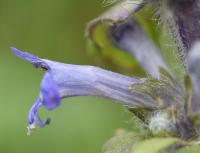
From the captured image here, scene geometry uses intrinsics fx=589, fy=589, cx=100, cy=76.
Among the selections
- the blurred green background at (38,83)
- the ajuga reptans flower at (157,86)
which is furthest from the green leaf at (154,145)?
the blurred green background at (38,83)

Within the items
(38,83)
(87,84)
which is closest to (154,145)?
(87,84)

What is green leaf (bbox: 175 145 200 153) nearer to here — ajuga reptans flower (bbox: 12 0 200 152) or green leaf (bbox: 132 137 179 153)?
ajuga reptans flower (bbox: 12 0 200 152)

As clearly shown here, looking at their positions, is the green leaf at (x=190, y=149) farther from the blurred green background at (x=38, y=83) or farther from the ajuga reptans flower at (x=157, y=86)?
the blurred green background at (x=38, y=83)

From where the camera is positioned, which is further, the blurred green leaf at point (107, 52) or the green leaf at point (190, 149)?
the blurred green leaf at point (107, 52)

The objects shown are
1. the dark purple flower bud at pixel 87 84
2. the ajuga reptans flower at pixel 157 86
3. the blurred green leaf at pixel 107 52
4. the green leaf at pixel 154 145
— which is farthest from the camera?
the blurred green leaf at pixel 107 52

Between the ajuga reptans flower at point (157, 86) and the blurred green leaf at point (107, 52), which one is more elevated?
the blurred green leaf at point (107, 52)

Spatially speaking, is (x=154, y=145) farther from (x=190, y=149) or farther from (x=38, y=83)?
(x=38, y=83)
